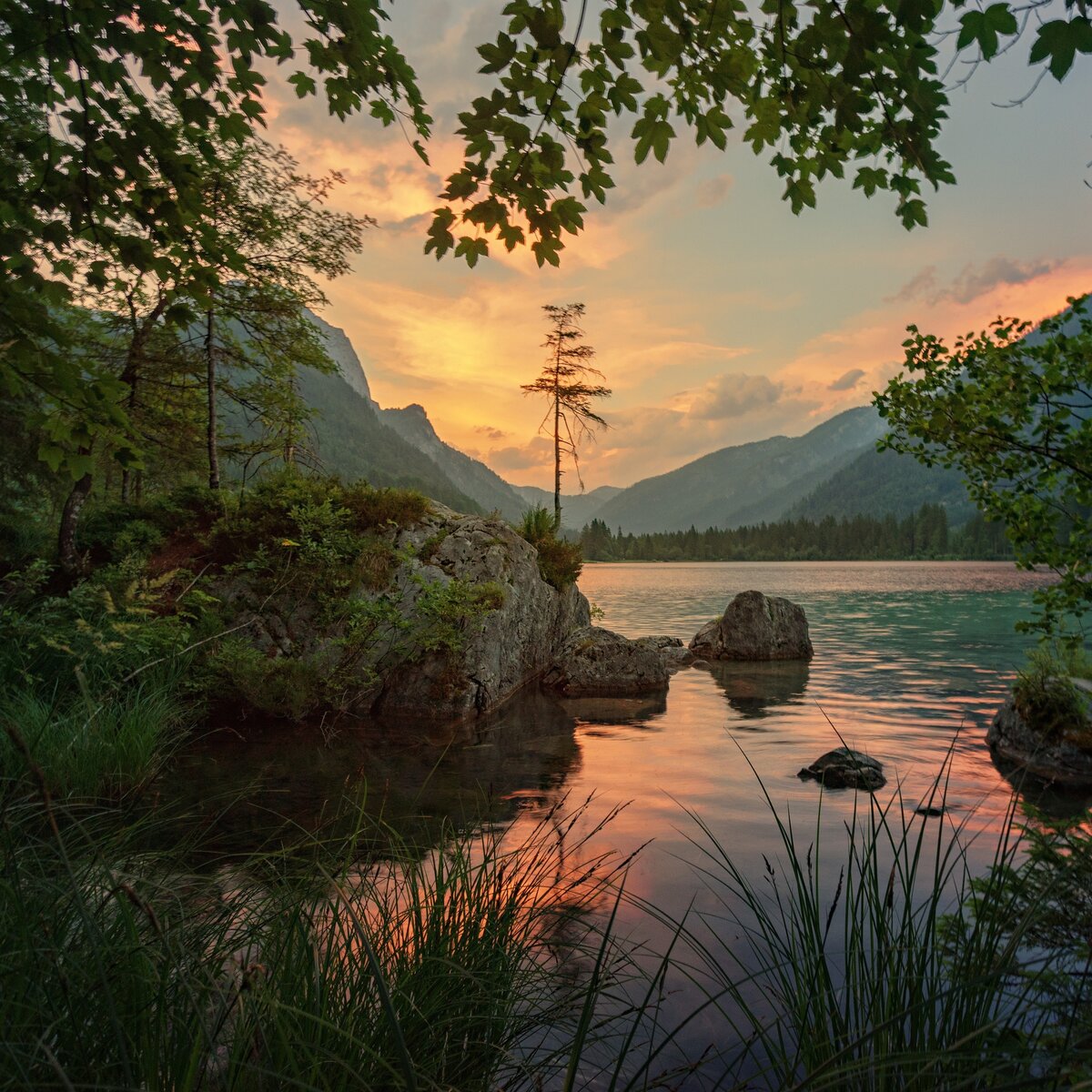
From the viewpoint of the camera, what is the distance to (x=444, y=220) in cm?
362

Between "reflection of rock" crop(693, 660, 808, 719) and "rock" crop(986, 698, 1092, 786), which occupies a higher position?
"rock" crop(986, 698, 1092, 786)

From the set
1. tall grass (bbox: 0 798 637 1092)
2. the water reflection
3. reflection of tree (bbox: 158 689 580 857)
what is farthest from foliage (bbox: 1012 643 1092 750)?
tall grass (bbox: 0 798 637 1092)

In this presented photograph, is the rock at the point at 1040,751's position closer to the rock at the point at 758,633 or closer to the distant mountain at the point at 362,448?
the rock at the point at 758,633

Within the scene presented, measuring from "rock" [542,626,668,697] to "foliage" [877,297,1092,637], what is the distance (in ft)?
29.6

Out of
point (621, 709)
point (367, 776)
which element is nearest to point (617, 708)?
point (621, 709)

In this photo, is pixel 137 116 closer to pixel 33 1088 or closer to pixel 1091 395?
pixel 33 1088

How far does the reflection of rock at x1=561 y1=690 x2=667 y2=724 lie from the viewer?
12.0 meters

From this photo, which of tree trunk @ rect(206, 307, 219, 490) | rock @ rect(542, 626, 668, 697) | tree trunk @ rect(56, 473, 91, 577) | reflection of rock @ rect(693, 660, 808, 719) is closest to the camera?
tree trunk @ rect(56, 473, 91, 577)

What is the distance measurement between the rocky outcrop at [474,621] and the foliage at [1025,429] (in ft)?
25.8

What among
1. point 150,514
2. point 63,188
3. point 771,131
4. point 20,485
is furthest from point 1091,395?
point 20,485

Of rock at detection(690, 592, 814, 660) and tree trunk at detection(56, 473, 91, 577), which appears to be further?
rock at detection(690, 592, 814, 660)

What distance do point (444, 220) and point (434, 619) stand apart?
862 cm

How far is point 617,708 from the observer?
1292 centimetres

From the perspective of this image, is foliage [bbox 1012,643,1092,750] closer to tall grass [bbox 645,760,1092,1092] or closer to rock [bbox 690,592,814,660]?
tall grass [bbox 645,760,1092,1092]
